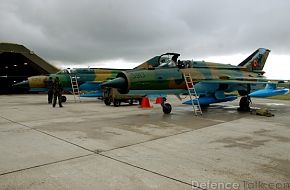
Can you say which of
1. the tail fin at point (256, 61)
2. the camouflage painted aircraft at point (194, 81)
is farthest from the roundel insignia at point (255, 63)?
the camouflage painted aircraft at point (194, 81)

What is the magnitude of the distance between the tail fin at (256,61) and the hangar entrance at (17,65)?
20495 millimetres

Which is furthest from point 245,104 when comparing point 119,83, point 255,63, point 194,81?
point 119,83

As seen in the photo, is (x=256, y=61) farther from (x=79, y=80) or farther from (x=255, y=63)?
(x=79, y=80)

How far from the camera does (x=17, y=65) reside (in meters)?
30.7

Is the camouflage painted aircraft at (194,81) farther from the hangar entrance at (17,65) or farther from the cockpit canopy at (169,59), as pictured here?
the hangar entrance at (17,65)

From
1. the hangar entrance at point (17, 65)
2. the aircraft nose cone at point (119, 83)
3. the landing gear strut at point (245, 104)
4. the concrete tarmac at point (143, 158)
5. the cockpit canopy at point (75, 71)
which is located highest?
the hangar entrance at point (17, 65)

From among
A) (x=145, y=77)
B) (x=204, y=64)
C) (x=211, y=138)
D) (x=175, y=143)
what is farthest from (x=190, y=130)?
(x=204, y=64)

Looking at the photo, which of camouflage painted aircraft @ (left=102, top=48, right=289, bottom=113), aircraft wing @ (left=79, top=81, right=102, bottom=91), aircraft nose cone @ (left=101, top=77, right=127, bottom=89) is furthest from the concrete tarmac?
aircraft wing @ (left=79, top=81, right=102, bottom=91)

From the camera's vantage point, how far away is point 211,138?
588cm

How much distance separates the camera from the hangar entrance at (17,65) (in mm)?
26014

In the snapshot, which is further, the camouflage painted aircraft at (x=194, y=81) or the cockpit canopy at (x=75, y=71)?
the cockpit canopy at (x=75, y=71)

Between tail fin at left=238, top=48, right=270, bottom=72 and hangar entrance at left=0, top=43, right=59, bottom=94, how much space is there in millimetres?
20495

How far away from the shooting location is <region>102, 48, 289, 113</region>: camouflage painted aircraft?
917 cm

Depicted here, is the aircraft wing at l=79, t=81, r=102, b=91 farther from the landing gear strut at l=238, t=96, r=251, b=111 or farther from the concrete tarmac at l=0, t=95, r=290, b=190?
the concrete tarmac at l=0, t=95, r=290, b=190
